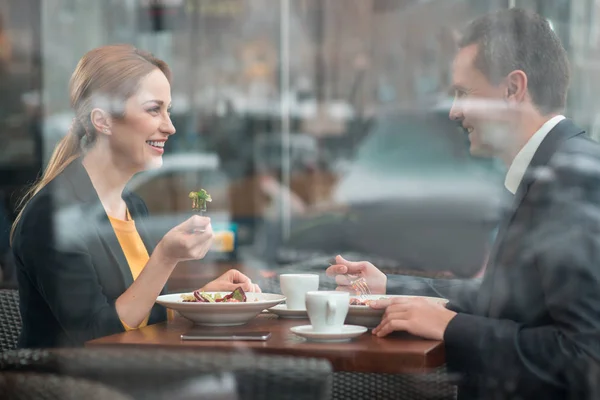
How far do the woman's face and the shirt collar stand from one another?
2.58 feet

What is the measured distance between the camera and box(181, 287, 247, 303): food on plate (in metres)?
2.06

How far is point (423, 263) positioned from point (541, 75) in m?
0.58

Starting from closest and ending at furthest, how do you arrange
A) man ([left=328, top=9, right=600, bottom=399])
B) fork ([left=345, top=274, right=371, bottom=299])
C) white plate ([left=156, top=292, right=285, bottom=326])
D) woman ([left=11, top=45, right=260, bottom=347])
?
man ([left=328, top=9, right=600, bottom=399]) → white plate ([left=156, top=292, right=285, bottom=326]) → woman ([left=11, top=45, right=260, bottom=347]) → fork ([left=345, top=274, right=371, bottom=299])

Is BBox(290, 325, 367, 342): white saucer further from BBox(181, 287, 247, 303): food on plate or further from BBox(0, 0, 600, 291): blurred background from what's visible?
BBox(0, 0, 600, 291): blurred background

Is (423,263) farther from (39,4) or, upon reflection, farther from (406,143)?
(39,4)

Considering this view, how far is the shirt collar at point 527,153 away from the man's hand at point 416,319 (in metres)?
0.32

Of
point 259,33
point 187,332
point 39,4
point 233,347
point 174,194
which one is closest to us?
point 233,347

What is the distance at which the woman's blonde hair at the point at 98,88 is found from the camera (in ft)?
6.98

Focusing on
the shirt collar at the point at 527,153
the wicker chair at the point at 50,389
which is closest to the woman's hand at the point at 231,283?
the shirt collar at the point at 527,153

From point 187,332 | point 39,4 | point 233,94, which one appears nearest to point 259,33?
point 233,94

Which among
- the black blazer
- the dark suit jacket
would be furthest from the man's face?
the black blazer

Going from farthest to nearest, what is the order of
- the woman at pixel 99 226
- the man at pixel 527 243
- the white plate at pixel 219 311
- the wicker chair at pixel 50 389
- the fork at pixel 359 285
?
1. the fork at pixel 359 285
2. the woman at pixel 99 226
3. the white plate at pixel 219 311
4. the man at pixel 527 243
5. the wicker chair at pixel 50 389

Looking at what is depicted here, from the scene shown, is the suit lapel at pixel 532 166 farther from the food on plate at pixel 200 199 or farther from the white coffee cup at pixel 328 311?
the food on plate at pixel 200 199

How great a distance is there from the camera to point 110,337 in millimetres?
1995
